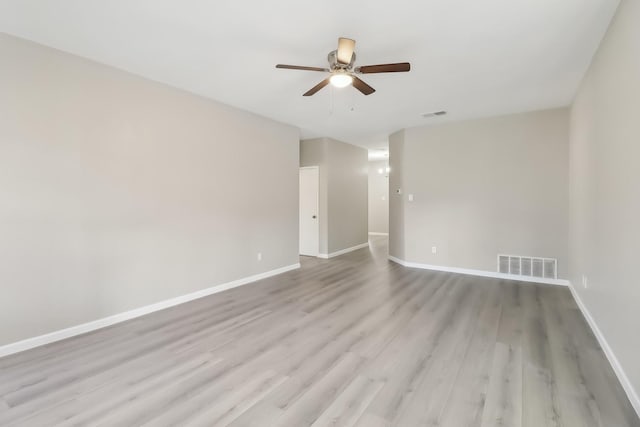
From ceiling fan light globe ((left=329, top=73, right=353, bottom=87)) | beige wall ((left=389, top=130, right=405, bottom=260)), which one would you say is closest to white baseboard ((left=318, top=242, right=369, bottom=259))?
beige wall ((left=389, top=130, right=405, bottom=260))

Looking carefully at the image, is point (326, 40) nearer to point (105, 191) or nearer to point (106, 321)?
point (105, 191)

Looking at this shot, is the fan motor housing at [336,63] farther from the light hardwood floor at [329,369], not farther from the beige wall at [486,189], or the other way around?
the beige wall at [486,189]

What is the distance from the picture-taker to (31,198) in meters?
2.63

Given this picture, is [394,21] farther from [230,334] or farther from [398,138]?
[398,138]

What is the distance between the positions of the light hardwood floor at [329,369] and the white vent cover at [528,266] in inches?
37.1

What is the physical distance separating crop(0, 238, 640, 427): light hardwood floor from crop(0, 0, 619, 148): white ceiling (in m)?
2.67

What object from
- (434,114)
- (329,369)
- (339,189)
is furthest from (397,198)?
(329,369)

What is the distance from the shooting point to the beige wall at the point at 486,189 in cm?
455

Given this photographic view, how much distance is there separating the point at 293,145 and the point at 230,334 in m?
3.67

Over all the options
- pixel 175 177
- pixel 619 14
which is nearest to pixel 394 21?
pixel 619 14

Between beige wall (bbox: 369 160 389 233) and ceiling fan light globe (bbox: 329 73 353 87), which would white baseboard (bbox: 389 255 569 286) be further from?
beige wall (bbox: 369 160 389 233)

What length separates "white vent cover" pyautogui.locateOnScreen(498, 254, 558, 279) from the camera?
4.58m

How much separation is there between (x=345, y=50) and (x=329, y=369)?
2462 mm

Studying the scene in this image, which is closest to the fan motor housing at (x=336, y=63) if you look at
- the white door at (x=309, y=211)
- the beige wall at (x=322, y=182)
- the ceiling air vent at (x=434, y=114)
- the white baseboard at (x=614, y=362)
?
the ceiling air vent at (x=434, y=114)
